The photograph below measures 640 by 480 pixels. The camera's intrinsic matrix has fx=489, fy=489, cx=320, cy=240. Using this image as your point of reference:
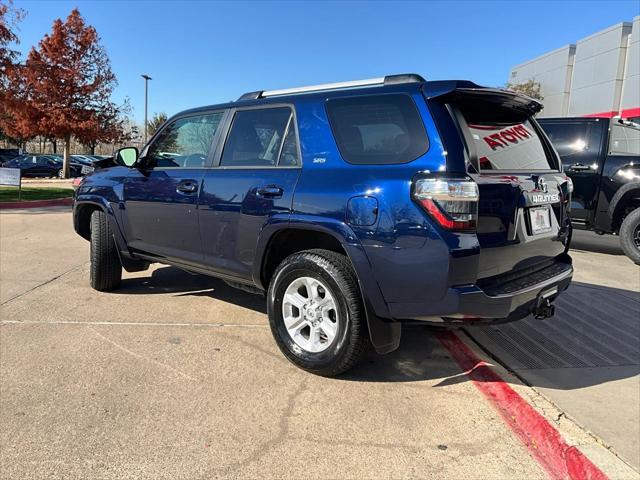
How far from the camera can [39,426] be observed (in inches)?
110

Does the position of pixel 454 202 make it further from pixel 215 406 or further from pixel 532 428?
pixel 215 406

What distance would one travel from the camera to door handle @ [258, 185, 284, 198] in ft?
11.5

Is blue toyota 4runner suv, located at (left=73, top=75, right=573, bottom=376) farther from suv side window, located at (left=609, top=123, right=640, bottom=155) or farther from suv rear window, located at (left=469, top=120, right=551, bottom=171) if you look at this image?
suv side window, located at (left=609, top=123, right=640, bottom=155)

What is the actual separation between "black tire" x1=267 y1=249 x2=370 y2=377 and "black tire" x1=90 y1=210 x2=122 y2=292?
8.01ft

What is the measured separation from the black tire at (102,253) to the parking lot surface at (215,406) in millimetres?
462

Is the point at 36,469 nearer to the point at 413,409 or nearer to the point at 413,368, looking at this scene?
the point at 413,409

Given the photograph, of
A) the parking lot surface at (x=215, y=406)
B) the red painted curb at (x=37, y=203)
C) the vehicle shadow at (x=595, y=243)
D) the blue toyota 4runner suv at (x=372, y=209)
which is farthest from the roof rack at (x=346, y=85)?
the red painted curb at (x=37, y=203)

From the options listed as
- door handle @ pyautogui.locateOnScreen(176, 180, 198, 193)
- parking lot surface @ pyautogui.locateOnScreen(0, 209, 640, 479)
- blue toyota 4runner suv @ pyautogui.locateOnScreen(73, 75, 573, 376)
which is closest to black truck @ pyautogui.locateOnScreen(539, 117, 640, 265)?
blue toyota 4runner suv @ pyautogui.locateOnScreen(73, 75, 573, 376)

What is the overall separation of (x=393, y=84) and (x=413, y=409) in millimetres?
2103

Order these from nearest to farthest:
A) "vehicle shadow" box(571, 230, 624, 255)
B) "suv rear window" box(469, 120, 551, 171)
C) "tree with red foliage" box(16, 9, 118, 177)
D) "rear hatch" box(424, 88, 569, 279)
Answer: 1. "rear hatch" box(424, 88, 569, 279)
2. "suv rear window" box(469, 120, 551, 171)
3. "vehicle shadow" box(571, 230, 624, 255)
4. "tree with red foliage" box(16, 9, 118, 177)

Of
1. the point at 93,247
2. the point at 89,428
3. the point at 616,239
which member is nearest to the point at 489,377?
the point at 89,428

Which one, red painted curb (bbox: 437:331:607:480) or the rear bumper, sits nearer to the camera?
red painted curb (bbox: 437:331:607:480)

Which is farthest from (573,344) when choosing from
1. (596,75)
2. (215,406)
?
(596,75)

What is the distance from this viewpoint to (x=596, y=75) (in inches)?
1216
